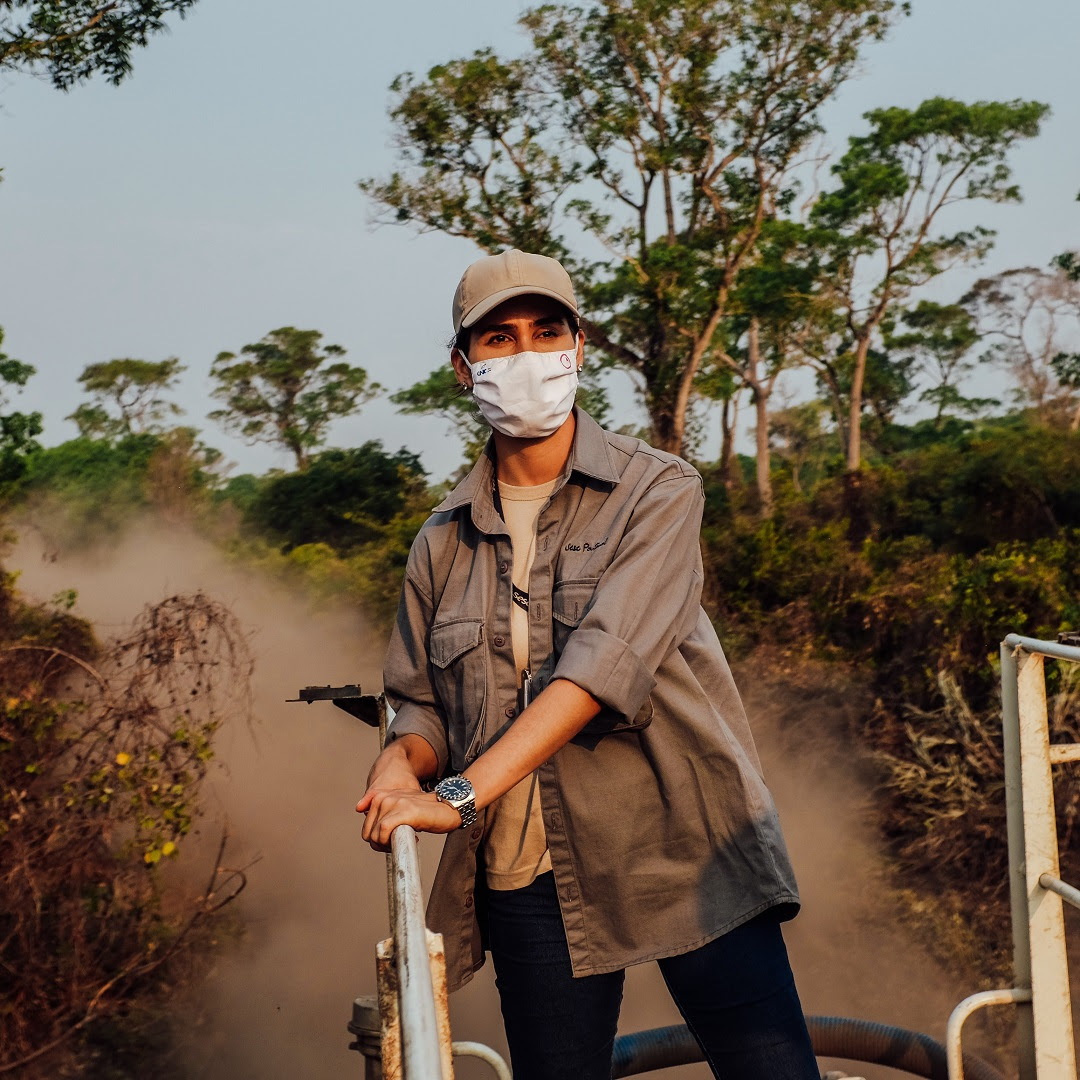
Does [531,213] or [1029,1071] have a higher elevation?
[531,213]

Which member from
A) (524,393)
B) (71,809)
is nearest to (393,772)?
(524,393)

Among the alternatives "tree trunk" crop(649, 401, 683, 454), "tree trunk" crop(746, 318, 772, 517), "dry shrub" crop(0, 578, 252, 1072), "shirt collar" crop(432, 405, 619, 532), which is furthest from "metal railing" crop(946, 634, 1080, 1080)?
"tree trunk" crop(746, 318, 772, 517)

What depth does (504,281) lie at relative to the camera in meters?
1.83

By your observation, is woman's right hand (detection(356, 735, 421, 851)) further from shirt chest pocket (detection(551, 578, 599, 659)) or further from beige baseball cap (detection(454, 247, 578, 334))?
beige baseball cap (detection(454, 247, 578, 334))

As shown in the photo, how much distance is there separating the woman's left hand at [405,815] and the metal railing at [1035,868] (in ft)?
3.58

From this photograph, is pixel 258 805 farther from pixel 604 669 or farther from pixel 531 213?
pixel 604 669

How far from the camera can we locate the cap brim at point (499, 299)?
182cm

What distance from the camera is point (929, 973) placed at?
28.1ft

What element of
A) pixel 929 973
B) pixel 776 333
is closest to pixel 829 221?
pixel 776 333

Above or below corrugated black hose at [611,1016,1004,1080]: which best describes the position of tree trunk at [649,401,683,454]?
above

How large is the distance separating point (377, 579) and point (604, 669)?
12.8 meters

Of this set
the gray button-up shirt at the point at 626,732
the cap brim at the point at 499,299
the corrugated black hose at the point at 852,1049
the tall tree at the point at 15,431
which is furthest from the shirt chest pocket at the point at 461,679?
the tall tree at the point at 15,431

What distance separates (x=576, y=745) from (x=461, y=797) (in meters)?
0.24

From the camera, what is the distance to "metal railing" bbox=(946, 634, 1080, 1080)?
2150 millimetres
